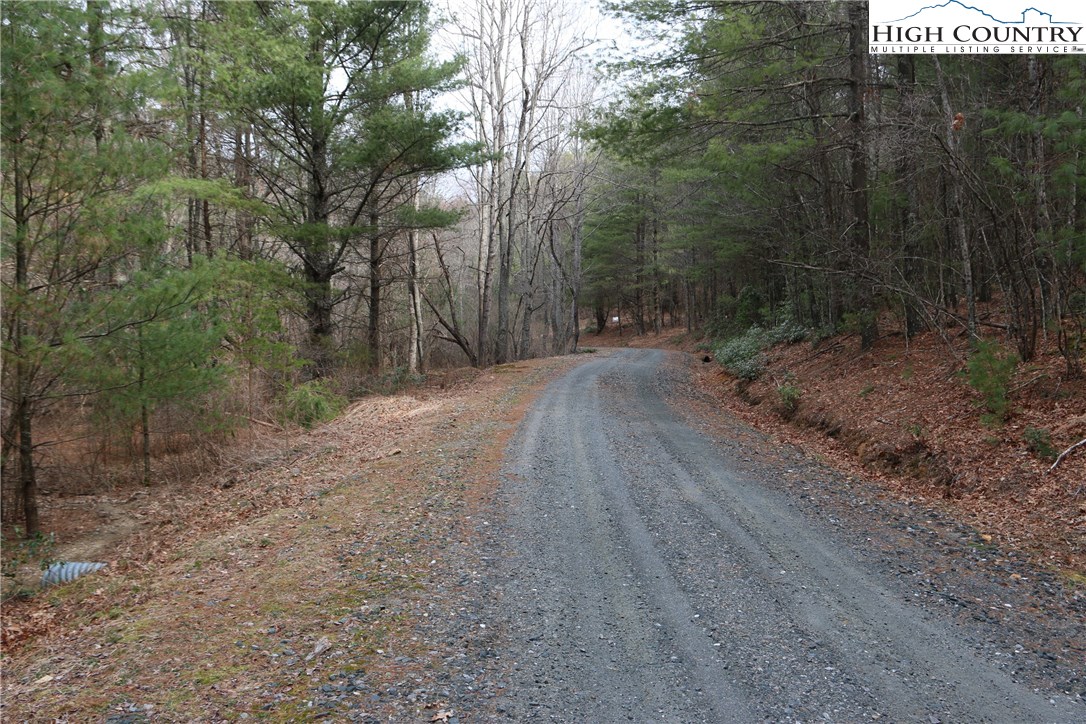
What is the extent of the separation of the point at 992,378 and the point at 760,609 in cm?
542

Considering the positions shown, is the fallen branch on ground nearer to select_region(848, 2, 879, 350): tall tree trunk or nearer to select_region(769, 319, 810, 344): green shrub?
A: select_region(848, 2, 879, 350): tall tree trunk

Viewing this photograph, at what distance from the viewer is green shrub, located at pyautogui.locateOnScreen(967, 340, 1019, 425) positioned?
7.45 m

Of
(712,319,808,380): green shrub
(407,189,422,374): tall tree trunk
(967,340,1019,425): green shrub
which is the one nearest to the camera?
(967,340,1019,425): green shrub

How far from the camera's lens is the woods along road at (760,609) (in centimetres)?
334

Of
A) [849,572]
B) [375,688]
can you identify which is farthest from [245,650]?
[849,572]

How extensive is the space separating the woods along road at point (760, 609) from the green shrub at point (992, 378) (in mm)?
1879

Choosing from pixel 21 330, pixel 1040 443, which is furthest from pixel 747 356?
pixel 21 330

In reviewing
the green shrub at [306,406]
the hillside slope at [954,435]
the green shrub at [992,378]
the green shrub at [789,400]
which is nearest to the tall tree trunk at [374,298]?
the green shrub at [306,406]

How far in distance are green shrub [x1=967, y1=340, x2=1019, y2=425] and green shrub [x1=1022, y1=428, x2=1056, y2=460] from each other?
0.55 m

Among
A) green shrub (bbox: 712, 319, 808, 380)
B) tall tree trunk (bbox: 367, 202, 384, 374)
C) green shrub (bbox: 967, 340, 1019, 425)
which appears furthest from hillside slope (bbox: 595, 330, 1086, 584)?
tall tree trunk (bbox: 367, 202, 384, 374)

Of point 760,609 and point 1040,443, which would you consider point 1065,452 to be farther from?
point 760,609

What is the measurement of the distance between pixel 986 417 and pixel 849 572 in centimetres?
396

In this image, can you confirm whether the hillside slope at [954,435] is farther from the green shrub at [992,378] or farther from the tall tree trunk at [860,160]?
the tall tree trunk at [860,160]

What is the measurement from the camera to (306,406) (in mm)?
12898
